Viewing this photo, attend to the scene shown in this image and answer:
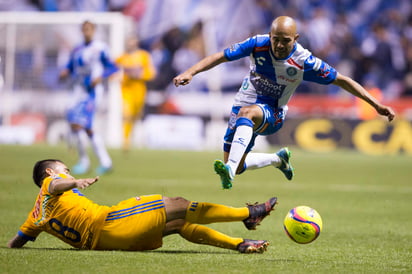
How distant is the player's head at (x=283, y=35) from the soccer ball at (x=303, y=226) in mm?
1685

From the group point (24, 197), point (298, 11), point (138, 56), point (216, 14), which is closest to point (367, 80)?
point (298, 11)

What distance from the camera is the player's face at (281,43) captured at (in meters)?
6.96

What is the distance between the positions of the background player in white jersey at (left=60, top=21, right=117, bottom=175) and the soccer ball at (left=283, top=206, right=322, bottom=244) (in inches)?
325

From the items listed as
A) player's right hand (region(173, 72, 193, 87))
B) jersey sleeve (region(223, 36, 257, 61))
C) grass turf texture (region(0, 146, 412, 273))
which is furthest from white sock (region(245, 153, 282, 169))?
player's right hand (region(173, 72, 193, 87))

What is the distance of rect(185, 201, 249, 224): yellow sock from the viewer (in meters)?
6.05

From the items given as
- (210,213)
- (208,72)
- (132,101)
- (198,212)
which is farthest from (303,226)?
(208,72)

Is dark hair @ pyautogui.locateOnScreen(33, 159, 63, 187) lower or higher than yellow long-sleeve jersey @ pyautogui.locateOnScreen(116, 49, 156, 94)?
lower

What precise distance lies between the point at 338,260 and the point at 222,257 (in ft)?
3.13

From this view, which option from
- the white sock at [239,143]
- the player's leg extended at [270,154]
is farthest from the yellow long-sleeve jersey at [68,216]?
the player's leg extended at [270,154]

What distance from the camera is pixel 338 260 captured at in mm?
6043

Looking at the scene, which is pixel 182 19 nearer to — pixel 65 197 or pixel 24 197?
pixel 24 197

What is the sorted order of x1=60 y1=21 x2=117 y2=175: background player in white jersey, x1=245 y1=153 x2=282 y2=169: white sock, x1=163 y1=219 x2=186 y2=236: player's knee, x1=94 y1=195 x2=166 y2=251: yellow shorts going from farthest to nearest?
x1=60 y1=21 x2=117 y2=175: background player in white jersey, x1=245 y1=153 x2=282 y2=169: white sock, x1=163 y1=219 x2=186 y2=236: player's knee, x1=94 y1=195 x2=166 y2=251: yellow shorts

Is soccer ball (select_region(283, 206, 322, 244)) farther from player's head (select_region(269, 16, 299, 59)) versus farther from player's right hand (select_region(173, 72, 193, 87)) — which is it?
player's head (select_region(269, 16, 299, 59))

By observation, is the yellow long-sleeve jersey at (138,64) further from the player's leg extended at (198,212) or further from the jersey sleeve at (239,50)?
the player's leg extended at (198,212)
